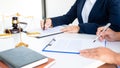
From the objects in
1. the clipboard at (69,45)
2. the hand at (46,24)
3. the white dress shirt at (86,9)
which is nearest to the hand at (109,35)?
the clipboard at (69,45)

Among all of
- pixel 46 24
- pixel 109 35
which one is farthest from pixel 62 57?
pixel 46 24

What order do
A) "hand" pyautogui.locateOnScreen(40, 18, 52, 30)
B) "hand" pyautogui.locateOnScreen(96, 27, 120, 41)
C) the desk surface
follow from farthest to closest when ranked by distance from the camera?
"hand" pyautogui.locateOnScreen(40, 18, 52, 30)
"hand" pyautogui.locateOnScreen(96, 27, 120, 41)
the desk surface

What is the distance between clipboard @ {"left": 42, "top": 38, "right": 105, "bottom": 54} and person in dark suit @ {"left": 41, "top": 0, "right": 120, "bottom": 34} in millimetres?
253

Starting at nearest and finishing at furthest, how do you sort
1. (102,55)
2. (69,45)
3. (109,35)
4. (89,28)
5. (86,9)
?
(102,55) → (69,45) → (109,35) → (89,28) → (86,9)

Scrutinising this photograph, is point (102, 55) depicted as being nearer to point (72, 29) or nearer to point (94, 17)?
point (72, 29)

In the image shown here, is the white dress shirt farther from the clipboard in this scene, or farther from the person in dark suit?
the clipboard

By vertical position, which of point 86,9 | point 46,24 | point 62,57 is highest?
point 86,9

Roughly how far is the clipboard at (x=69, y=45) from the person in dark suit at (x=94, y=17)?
0.83ft

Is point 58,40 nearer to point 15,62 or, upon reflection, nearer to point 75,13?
point 15,62

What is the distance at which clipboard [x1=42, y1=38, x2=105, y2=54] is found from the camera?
1018 mm

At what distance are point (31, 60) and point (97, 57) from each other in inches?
12.3

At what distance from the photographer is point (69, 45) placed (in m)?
1.10

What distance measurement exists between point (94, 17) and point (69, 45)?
0.55 m

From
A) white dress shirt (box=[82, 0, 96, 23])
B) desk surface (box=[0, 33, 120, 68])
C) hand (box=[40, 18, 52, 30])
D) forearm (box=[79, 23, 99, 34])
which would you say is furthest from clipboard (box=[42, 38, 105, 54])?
white dress shirt (box=[82, 0, 96, 23])
